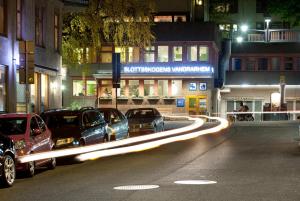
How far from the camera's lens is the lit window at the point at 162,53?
56062 mm

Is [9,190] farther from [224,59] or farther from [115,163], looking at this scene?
[224,59]

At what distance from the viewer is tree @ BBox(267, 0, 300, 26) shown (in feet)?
197

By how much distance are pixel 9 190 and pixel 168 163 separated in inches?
223

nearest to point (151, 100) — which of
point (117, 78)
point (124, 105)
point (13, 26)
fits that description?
point (124, 105)

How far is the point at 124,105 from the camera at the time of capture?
56.2 metres

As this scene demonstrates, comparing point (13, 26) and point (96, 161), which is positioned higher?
point (13, 26)

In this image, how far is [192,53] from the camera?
2211 inches

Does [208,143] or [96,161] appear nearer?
[96,161]

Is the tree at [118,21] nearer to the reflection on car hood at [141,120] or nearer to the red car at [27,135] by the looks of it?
the reflection on car hood at [141,120]

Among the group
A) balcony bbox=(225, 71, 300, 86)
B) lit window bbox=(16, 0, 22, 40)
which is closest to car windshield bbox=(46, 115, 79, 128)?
lit window bbox=(16, 0, 22, 40)

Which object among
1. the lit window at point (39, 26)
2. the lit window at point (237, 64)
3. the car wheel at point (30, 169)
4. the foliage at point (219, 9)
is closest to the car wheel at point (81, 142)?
the car wheel at point (30, 169)

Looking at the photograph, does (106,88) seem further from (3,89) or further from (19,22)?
(3,89)

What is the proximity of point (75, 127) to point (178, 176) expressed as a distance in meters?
6.36

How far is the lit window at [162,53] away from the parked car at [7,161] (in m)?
41.5
